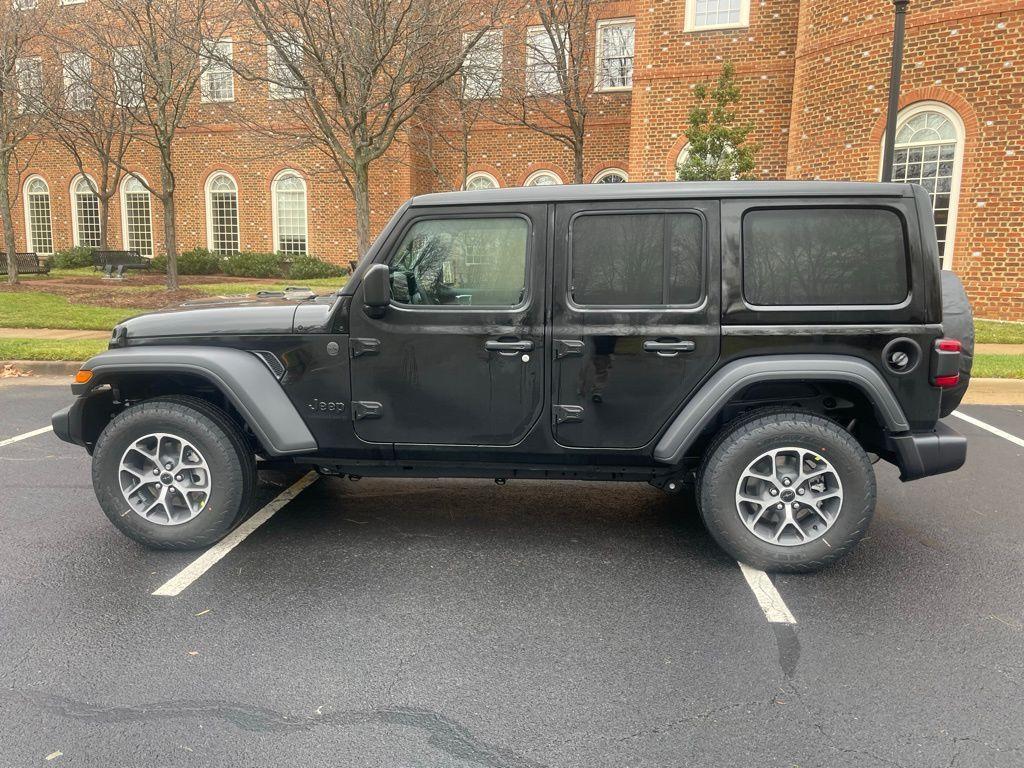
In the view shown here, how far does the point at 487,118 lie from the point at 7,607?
66.7 ft

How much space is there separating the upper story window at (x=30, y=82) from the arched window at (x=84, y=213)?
8.74 meters

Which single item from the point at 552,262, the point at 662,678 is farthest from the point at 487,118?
the point at 662,678

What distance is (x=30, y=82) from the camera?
1908 centimetres

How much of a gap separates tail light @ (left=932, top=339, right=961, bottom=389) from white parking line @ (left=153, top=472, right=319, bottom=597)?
3.82 meters

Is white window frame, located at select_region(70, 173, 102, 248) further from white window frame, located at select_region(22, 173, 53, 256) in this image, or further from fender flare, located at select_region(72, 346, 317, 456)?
fender flare, located at select_region(72, 346, 317, 456)

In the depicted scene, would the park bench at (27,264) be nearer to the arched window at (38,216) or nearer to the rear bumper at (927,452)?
the arched window at (38,216)

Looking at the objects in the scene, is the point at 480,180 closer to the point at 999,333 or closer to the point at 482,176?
the point at 482,176

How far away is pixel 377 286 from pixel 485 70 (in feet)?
48.3

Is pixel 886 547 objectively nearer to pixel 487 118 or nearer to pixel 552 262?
pixel 552 262

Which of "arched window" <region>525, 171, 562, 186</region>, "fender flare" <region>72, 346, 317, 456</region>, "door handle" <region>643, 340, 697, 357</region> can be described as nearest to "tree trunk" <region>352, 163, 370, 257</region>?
"fender flare" <region>72, 346, 317, 456</region>

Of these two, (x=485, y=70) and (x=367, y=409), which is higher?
(x=485, y=70)

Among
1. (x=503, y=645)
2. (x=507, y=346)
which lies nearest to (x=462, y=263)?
(x=507, y=346)

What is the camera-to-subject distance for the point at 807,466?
12.8 ft

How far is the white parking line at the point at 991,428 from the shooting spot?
6.69 metres
